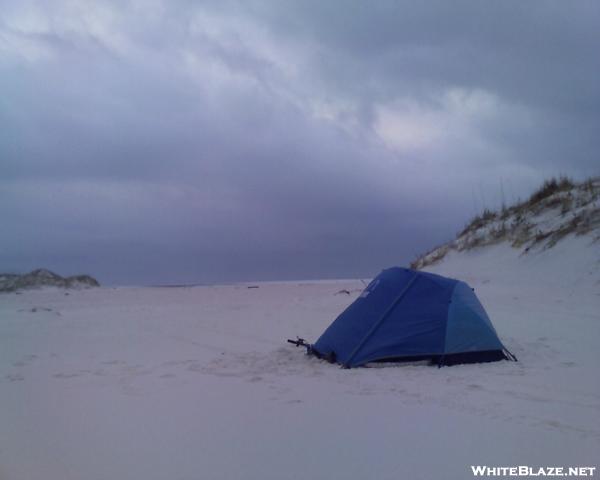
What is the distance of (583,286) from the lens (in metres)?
11.5

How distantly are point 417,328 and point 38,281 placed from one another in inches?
1088

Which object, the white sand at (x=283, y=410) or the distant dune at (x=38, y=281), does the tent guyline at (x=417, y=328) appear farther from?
the distant dune at (x=38, y=281)

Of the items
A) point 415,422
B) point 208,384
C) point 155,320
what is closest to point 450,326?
point 415,422

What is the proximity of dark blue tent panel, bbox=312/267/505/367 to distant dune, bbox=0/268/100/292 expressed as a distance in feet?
83.9

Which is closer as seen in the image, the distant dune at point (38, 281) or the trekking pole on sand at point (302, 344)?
the trekking pole on sand at point (302, 344)

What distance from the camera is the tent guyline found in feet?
21.9

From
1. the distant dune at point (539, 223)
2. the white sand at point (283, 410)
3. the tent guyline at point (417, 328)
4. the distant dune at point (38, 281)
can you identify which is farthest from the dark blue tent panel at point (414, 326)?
the distant dune at point (38, 281)

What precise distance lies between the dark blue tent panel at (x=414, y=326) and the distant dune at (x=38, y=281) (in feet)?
83.9

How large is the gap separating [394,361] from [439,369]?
61 cm

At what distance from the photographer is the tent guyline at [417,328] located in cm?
669

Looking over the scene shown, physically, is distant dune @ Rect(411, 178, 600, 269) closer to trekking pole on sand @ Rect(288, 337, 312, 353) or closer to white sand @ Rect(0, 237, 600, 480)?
white sand @ Rect(0, 237, 600, 480)

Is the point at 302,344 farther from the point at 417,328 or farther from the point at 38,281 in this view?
the point at 38,281

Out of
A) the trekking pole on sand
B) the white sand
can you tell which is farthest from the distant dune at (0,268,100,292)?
the trekking pole on sand

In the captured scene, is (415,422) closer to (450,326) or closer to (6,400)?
(450,326)
